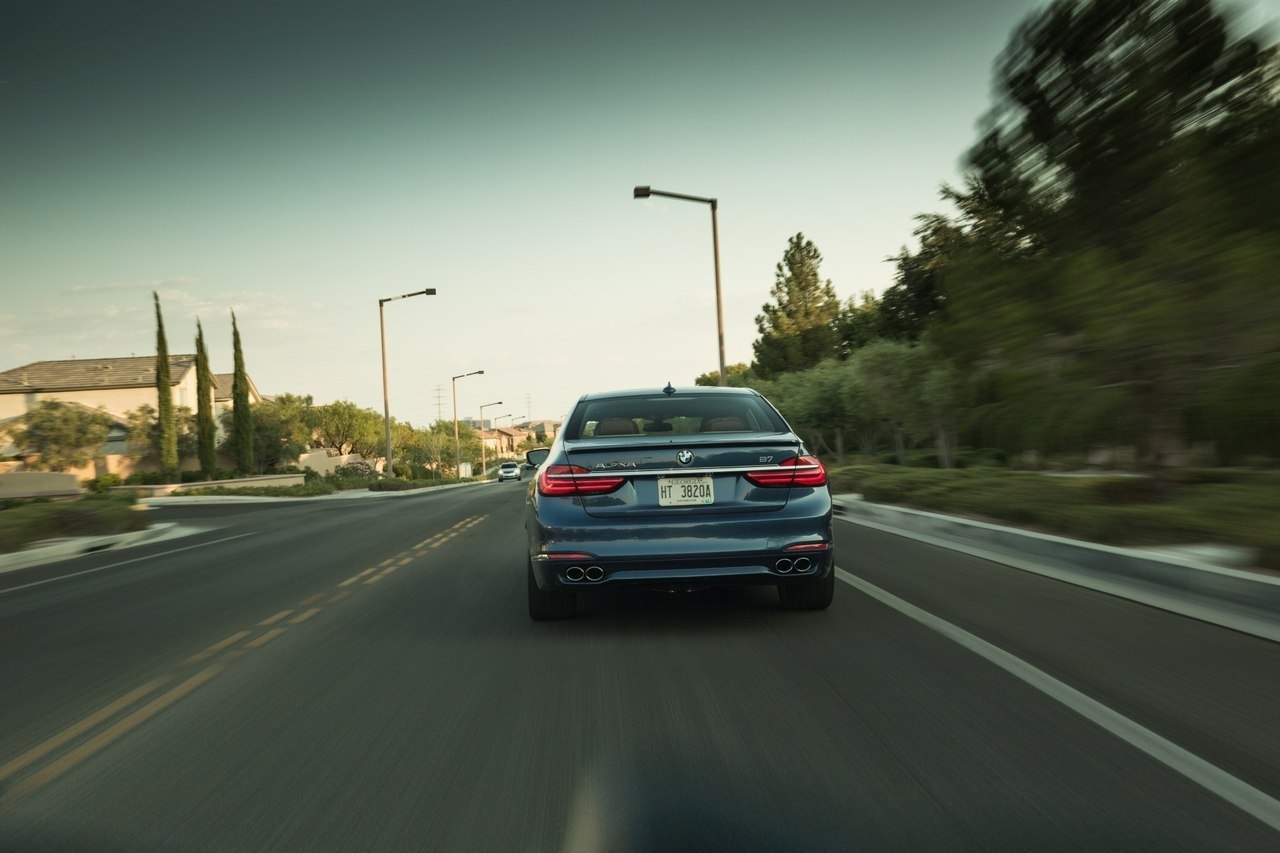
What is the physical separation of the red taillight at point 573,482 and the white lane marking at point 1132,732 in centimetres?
230

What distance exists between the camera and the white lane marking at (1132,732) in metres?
3.46

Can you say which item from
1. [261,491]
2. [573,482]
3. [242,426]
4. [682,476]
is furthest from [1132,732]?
[242,426]

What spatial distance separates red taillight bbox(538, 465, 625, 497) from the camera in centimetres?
643

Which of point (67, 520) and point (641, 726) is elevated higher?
point (67, 520)

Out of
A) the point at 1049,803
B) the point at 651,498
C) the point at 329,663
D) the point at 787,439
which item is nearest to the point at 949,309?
the point at 787,439

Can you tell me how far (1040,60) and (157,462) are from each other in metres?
63.7

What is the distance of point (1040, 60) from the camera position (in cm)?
1195

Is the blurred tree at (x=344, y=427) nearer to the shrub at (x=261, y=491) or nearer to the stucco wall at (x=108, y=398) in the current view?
the stucco wall at (x=108, y=398)

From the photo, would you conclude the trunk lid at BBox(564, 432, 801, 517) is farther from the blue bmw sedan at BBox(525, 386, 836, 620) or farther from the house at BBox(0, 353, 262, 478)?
the house at BBox(0, 353, 262, 478)

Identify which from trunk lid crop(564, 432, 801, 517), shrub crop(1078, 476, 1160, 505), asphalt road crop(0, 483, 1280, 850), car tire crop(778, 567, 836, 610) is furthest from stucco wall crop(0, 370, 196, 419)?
trunk lid crop(564, 432, 801, 517)

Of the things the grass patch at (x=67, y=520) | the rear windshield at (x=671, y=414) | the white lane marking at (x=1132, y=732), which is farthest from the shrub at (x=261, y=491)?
the white lane marking at (x=1132, y=732)

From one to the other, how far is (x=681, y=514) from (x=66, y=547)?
46.3ft

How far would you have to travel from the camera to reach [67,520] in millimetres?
19094

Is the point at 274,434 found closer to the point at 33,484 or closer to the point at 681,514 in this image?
the point at 33,484
